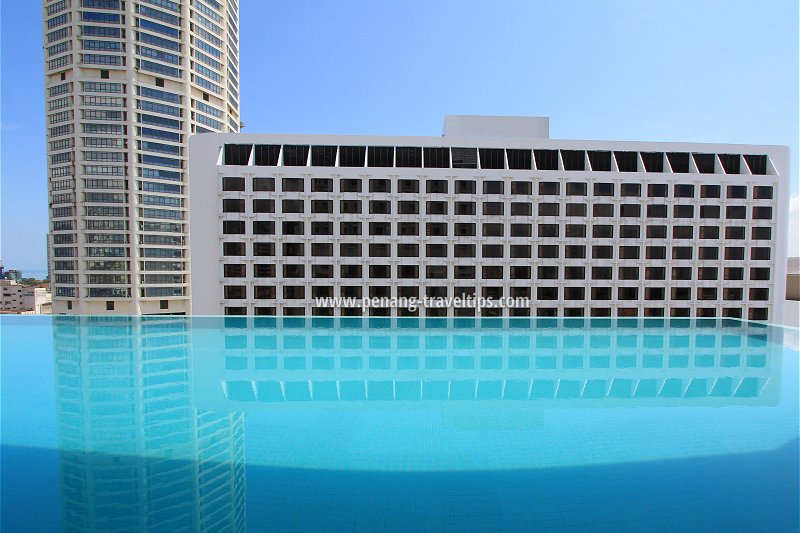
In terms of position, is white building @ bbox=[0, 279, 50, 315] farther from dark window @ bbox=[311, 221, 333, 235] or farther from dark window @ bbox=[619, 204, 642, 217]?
dark window @ bbox=[619, 204, 642, 217]

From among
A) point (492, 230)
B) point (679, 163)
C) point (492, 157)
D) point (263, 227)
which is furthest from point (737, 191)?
point (263, 227)

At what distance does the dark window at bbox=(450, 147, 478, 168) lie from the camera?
2558 cm

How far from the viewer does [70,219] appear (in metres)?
49.7

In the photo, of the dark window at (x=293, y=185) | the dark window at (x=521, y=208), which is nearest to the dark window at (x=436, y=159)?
the dark window at (x=521, y=208)

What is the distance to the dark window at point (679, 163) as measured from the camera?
85.8 feet

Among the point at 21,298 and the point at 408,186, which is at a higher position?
the point at 408,186

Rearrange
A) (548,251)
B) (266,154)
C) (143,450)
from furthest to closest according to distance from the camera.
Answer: (266,154) < (548,251) < (143,450)

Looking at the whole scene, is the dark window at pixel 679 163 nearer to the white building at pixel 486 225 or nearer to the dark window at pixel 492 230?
the white building at pixel 486 225

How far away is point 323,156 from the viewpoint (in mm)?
25453

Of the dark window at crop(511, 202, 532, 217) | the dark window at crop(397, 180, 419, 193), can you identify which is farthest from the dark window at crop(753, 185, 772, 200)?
the dark window at crop(397, 180, 419, 193)

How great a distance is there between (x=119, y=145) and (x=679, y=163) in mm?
58611

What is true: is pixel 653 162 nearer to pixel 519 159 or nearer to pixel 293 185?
pixel 519 159

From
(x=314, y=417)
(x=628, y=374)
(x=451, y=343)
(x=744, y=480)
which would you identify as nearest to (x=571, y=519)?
(x=744, y=480)

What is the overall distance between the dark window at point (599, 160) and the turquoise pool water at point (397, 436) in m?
14.8
